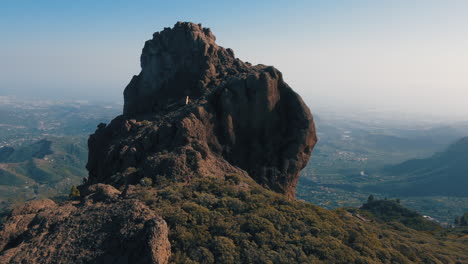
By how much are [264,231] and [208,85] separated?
27073 millimetres

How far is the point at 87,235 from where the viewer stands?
52.6 feet

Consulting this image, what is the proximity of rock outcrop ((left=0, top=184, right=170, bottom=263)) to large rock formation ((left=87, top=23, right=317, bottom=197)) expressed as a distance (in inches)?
289

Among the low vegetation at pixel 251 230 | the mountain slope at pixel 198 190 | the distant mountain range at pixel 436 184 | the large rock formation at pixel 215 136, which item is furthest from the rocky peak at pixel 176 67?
the distant mountain range at pixel 436 184

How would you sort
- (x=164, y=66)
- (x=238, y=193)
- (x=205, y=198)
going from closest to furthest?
(x=205, y=198) → (x=238, y=193) → (x=164, y=66)

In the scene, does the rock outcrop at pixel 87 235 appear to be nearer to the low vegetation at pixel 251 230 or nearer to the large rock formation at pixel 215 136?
the low vegetation at pixel 251 230

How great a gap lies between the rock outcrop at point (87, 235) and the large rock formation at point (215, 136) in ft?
24.1

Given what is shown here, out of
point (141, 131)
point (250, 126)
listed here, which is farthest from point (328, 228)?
point (141, 131)

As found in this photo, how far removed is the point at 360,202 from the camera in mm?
163000

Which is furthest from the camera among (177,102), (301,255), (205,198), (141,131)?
(177,102)

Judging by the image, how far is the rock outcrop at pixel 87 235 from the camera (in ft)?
48.4

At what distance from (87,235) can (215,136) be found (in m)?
18.4

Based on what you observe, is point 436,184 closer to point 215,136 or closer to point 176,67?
point 176,67

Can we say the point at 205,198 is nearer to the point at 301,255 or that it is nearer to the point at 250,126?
the point at 301,255

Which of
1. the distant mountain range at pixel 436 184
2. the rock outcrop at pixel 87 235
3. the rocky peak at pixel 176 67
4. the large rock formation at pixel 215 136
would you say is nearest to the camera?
the rock outcrop at pixel 87 235
